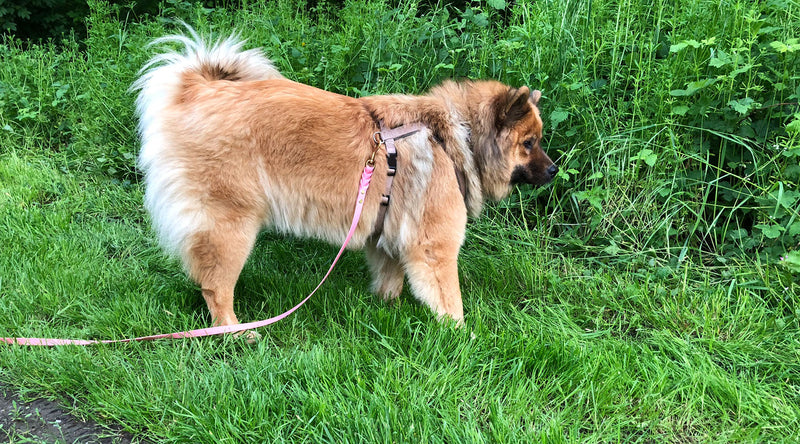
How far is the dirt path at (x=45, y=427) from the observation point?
2248mm

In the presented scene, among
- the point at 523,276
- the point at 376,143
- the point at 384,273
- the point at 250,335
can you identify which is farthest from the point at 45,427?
the point at 523,276

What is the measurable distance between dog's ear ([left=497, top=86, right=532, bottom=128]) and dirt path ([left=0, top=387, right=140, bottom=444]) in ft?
7.56

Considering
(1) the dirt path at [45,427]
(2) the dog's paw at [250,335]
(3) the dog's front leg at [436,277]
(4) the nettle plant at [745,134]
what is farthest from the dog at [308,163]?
(4) the nettle plant at [745,134]

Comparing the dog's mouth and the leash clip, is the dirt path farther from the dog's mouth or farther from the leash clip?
the dog's mouth

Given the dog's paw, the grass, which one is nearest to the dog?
the dog's paw

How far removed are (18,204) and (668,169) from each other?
4750mm

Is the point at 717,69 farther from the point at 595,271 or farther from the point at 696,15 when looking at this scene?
the point at 595,271

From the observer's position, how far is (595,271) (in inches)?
136

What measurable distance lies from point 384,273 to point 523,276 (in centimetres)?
83

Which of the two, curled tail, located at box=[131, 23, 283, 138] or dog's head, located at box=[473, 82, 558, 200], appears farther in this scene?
dog's head, located at box=[473, 82, 558, 200]

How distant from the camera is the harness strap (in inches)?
113

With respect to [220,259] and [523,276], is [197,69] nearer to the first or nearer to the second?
[220,259]

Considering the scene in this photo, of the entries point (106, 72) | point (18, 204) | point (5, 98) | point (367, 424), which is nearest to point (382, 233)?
point (367, 424)

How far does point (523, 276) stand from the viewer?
3.36 meters
